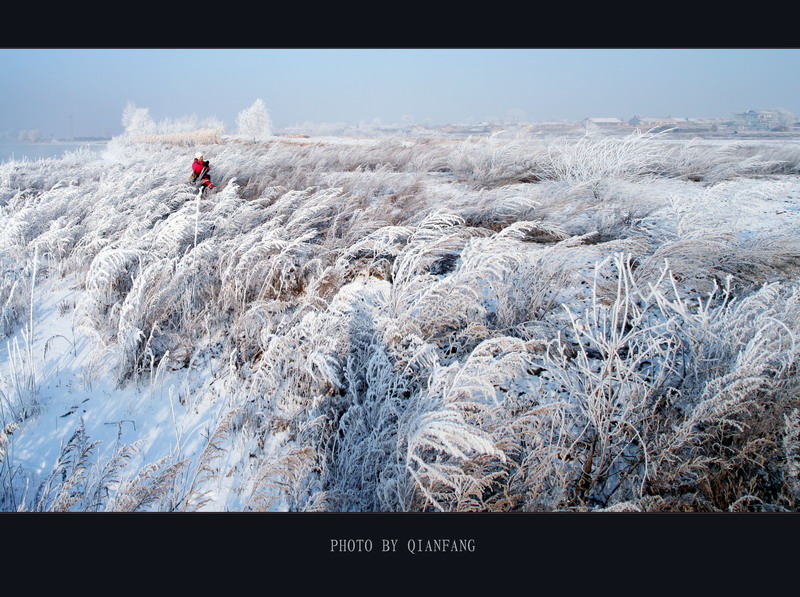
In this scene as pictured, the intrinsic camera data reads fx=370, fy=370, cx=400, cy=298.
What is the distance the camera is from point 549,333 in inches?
77.9

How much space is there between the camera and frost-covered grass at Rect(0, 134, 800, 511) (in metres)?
1.42

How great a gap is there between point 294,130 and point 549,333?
2.51 m

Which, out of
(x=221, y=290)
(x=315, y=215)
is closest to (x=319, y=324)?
(x=221, y=290)

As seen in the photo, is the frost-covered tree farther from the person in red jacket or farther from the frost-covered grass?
A: the person in red jacket

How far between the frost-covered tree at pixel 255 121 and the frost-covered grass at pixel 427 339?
1.04 ft

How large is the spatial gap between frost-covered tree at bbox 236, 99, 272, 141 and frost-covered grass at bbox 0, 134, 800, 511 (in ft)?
1.04

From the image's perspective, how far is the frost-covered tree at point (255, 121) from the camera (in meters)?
2.77

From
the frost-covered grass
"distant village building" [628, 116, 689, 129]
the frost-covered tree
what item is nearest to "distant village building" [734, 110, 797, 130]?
the frost-covered grass

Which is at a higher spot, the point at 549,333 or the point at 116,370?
the point at 549,333

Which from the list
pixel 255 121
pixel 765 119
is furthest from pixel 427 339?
pixel 765 119

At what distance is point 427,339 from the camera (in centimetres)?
195

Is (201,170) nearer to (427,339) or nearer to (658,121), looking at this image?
(427,339)

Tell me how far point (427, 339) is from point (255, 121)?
7.39 ft
